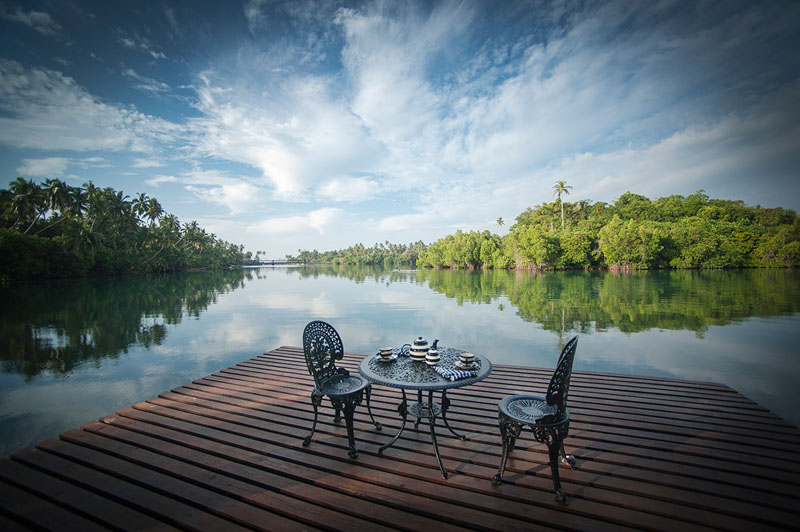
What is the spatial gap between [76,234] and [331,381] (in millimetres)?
45734

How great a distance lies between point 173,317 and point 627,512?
1736cm

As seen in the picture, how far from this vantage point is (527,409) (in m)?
2.86

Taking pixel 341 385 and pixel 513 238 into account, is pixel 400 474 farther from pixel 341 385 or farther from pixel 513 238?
pixel 513 238

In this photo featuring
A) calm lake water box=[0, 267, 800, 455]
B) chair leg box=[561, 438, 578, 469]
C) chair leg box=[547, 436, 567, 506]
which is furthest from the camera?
calm lake water box=[0, 267, 800, 455]

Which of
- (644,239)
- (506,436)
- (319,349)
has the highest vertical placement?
(644,239)

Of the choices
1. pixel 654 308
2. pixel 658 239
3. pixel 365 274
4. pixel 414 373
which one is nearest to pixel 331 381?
pixel 414 373

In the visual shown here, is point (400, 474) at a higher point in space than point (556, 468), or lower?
lower

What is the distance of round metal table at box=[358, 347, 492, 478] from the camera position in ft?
9.54

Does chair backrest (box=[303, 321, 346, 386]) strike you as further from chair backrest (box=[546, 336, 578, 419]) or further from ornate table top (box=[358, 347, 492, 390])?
chair backrest (box=[546, 336, 578, 419])

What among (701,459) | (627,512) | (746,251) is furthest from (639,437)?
(746,251)

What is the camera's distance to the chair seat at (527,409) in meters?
2.57

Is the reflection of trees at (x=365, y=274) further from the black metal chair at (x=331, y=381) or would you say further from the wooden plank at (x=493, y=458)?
the black metal chair at (x=331, y=381)

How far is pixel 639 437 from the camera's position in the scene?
326 centimetres

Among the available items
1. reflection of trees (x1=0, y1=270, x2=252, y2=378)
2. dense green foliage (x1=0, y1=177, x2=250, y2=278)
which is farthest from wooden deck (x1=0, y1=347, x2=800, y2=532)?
dense green foliage (x1=0, y1=177, x2=250, y2=278)
